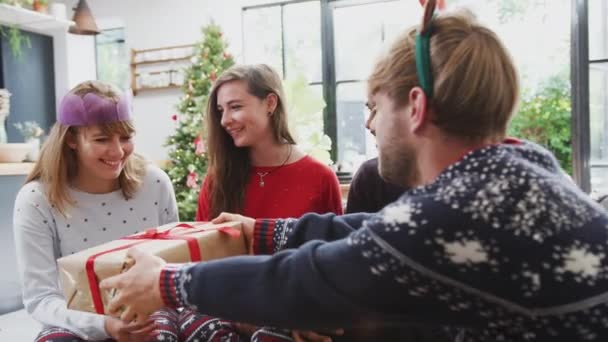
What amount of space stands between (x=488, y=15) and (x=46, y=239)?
431cm

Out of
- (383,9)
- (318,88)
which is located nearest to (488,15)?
(383,9)

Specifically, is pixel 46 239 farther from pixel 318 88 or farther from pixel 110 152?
pixel 318 88

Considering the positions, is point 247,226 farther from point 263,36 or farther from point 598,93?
point 263,36

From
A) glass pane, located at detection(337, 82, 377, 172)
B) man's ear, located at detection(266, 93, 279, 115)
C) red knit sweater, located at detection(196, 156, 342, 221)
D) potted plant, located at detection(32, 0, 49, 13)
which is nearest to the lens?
red knit sweater, located at detection(196, 156, 342, 221)

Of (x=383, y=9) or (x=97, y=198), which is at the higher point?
(x=383, y=9)

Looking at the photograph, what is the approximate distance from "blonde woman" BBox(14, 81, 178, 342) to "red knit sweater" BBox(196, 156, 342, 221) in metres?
0.27

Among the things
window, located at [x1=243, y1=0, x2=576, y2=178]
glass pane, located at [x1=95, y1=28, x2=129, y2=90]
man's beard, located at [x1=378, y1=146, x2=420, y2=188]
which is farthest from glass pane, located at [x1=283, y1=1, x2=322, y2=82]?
man's beard, located at [x1=378, y1=146, x2=420, y2=188]

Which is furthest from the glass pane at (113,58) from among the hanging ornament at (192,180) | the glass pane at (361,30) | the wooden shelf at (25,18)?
the glass pane at (361,30)

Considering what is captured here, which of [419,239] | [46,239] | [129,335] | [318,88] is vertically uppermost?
[318,88]

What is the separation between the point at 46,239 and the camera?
64.7 inches

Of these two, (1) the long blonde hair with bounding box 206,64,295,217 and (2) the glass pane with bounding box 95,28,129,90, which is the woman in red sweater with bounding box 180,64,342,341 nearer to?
(1) the long blonde hair with bounding box 206,64,295,217

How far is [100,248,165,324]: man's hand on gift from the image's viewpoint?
0.94 meters

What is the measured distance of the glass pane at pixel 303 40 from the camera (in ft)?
18.2

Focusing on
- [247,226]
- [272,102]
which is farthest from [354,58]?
[247,226]
